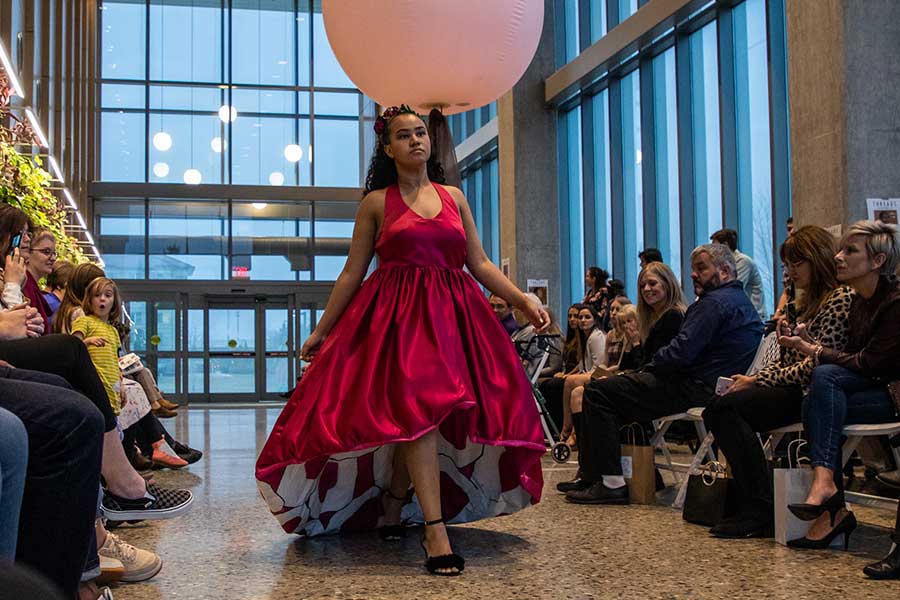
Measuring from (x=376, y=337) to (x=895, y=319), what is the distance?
5.56 ft

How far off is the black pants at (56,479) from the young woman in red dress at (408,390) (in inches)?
51.1

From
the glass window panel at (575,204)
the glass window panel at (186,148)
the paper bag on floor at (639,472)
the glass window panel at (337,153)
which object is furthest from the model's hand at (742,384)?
the glass window panel at (186,148)

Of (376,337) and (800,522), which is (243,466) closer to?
(376,337)

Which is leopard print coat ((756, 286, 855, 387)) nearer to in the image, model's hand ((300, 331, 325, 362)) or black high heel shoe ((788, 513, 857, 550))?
black high heel shoe ((788, 513, 857, 550))

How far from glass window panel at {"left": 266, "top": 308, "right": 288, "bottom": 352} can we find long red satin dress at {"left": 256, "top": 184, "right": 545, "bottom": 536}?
14633 mm

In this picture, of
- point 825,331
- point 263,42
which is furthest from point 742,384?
point 263,42

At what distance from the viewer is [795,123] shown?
260 inches

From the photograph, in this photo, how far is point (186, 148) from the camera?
18.1 m

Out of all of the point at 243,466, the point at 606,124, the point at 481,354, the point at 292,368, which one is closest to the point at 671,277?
the point at 481,354

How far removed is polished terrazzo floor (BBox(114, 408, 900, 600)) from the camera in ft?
8.68

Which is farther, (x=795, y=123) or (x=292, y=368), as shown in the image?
(x=292, y=368)

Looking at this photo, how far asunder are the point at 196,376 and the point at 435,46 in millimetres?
14153

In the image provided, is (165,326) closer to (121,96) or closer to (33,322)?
(121,96)

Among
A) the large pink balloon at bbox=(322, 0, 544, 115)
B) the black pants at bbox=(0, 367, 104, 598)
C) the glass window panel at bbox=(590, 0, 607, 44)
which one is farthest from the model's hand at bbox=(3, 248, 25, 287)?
the glass window panel at bbox=(590, 0, 607, 44)
